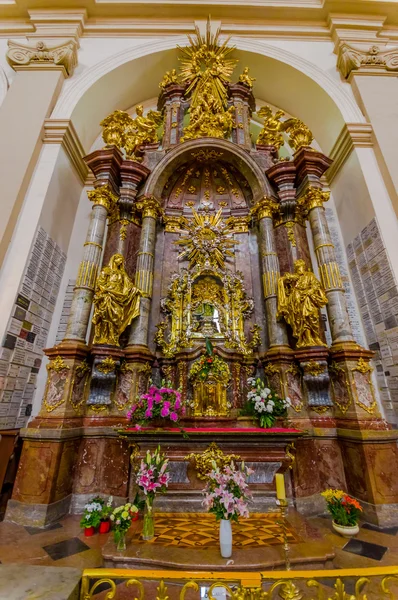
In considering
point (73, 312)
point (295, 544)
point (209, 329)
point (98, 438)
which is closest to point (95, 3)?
point (73, 312)

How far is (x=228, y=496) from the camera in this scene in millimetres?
2916

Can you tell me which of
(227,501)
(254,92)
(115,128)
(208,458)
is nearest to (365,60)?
(254,92)

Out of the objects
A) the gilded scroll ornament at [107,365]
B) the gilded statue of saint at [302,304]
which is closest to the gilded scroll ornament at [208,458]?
the gilded scroll ornament at [107,365]

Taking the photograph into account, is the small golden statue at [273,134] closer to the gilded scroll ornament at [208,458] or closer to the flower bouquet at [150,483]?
the gilded scroll ornament at [208,458]

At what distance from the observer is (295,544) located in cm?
331

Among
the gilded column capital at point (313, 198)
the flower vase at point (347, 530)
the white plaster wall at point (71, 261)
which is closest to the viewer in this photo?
the flower vase at point (347, 530)

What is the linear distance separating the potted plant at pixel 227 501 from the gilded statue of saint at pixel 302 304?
120 inches

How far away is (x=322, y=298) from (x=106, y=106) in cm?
800

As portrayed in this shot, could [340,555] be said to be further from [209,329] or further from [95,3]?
[95,3]

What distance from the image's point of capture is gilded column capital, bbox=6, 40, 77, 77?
25.6ft

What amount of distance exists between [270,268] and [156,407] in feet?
11.8

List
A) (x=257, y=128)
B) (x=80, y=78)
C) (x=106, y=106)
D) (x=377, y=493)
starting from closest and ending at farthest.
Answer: (x=377, y=493), (x=80, y=78), (x=106, y=106), (x=257, y=128)

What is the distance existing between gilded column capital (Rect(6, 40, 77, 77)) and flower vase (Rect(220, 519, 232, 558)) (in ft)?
32.7

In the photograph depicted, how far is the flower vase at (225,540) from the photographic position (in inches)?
117
